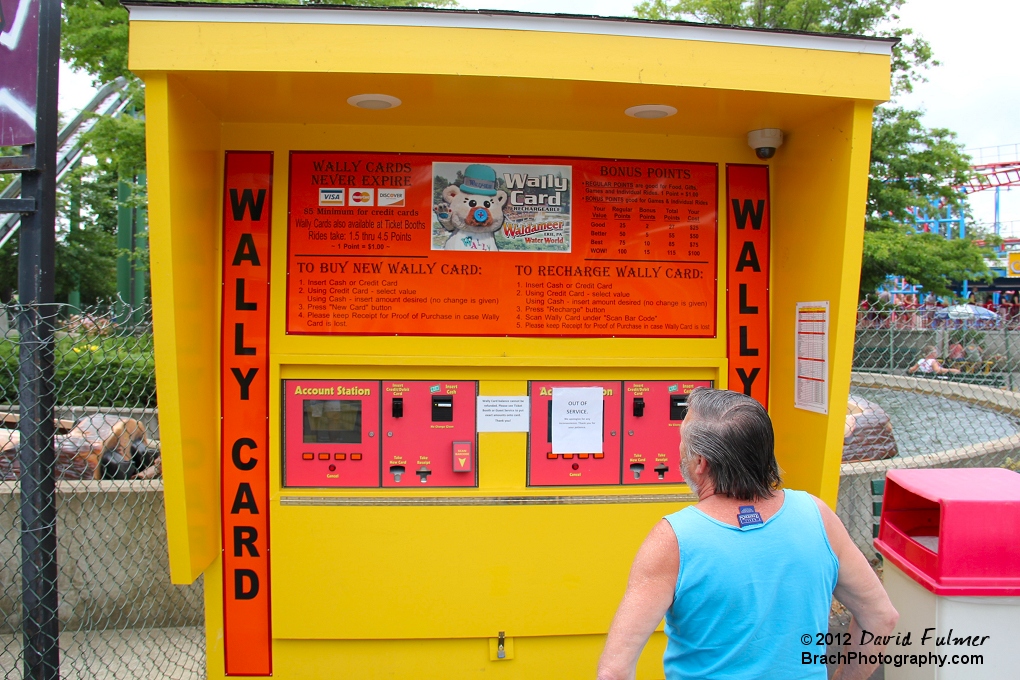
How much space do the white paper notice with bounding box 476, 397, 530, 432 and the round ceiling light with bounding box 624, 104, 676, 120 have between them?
133cm

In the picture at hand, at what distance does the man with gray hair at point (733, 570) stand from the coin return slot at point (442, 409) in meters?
1.59

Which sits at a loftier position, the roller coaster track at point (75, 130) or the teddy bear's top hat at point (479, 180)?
the roller coaster track at point (75, 130)

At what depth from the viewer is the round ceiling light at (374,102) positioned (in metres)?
2.73

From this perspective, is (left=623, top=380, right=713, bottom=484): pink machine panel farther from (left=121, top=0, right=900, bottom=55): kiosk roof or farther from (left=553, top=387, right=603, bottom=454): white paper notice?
(left=121, top=0, right=900, bottom=55): kiosk roof

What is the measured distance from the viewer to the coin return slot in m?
3.13

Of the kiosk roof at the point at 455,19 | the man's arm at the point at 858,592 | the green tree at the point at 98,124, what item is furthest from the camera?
the green tree at the point at 98,124

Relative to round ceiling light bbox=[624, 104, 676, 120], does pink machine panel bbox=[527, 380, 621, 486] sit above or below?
below

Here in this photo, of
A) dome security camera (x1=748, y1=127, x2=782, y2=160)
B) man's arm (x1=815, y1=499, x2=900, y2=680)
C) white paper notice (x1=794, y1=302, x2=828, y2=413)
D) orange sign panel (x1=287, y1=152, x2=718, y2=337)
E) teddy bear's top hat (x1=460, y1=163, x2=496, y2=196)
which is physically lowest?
man's arm (x1=815, y1=499, x2=900, y2=680)

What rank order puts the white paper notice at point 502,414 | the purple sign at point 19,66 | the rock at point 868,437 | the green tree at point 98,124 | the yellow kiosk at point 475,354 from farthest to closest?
the green tree at point 98,124 < the rock at point 868,437 < the white paper notice at point 502,414 < the yellow kiosk at point 475,354 < the purple sign at point 19,66

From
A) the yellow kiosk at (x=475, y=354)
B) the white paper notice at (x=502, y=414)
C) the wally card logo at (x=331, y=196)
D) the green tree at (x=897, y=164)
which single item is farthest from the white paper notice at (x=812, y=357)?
the green tree at (x=897, y=164)

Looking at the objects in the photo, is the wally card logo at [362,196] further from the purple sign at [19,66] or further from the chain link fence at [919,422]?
the chain link fence at [919,422]

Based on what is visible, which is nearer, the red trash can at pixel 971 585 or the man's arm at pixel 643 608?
the man's arm at pixel 643 608

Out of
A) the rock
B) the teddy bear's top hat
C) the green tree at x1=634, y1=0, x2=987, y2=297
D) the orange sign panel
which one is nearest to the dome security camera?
the orange sign panel

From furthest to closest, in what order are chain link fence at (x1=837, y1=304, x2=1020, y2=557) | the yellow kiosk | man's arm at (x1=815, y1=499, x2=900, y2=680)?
chain link fence at (x1=837, y1=304, x2=1020, y2=557), the yellow kiosk, man's arm at (x1=815, y1=499, x2=900, y2=680)
